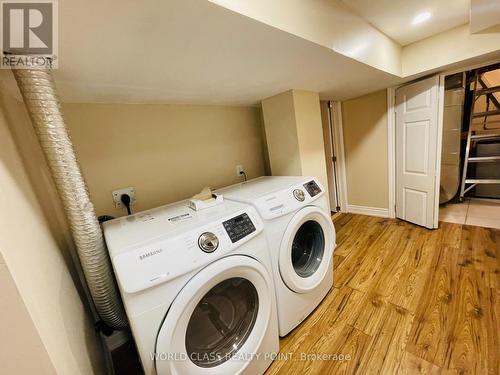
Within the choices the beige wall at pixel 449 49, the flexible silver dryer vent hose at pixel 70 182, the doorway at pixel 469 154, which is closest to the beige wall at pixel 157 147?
the flexible silver dryer vent hose at pixel 70 182

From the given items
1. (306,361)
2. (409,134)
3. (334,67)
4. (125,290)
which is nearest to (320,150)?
(334,67)

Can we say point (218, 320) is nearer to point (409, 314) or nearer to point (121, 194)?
point (121, 194)

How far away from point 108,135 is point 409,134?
2.79 metres

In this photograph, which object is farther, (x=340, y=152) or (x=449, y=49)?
(x=340, y=152)

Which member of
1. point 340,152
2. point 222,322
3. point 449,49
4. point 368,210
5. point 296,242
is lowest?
point 368,210

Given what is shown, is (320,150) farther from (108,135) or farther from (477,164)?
(477,164)

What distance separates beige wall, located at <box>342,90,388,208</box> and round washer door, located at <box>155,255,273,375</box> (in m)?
2.32

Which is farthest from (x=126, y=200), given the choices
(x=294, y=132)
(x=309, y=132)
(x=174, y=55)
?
(x=309, y=132)

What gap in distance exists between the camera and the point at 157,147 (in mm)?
1486

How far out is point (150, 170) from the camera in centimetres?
147

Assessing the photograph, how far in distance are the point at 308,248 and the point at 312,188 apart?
44 cm

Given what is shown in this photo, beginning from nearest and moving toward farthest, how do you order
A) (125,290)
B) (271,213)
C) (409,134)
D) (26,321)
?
(26,321) → (125,290) → (271,213) → (409,134)

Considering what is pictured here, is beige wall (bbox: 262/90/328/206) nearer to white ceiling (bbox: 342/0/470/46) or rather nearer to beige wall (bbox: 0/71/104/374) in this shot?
white ceiling (bbox: 342/0/470/46)

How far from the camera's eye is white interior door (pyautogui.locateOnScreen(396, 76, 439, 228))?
2.00 metres
